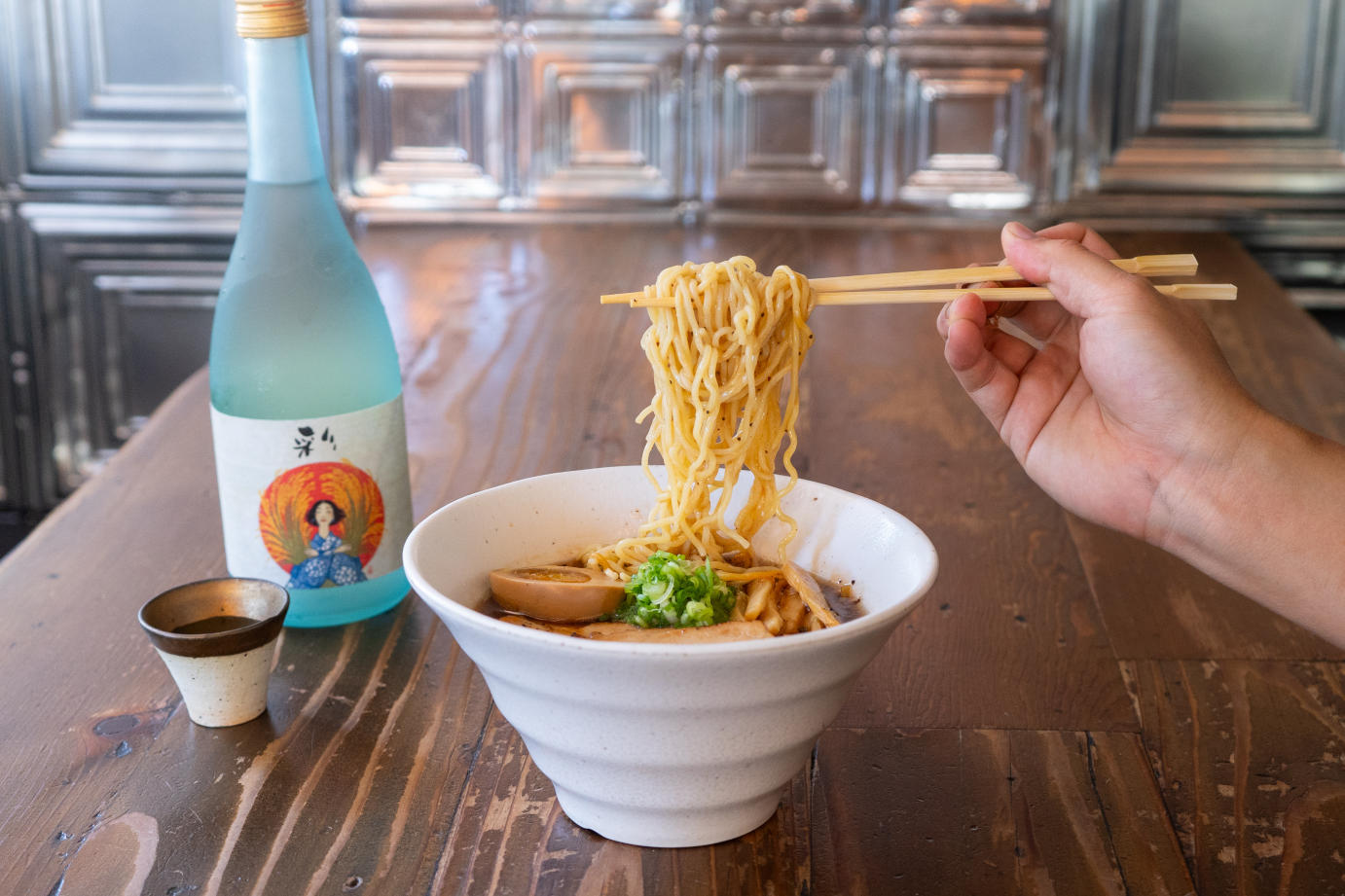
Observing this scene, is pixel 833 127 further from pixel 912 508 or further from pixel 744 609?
pixel 744 609

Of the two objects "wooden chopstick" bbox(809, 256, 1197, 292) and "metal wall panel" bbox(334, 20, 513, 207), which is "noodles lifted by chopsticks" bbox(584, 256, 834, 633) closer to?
"wooden chopstick" bbox(809, 256, 1197, 292)

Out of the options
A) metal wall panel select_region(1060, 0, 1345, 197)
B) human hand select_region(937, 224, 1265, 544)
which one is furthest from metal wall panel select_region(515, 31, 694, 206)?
human hand select_region(937, 224, 1265, 544)

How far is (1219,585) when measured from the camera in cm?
113

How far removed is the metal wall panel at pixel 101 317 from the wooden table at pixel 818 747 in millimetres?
1400

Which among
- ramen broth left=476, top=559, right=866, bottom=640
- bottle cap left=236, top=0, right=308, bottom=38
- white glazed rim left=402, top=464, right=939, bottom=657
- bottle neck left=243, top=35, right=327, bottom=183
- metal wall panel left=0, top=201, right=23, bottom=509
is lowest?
metal wall panel left=0, top=201, right=23, bottom=509

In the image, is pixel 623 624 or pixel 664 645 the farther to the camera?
pixel 623 624

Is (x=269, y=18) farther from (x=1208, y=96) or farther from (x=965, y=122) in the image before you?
(x=1208, y=96)

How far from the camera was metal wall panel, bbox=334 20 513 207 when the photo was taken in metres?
2.53

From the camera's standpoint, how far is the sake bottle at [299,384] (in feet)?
3.08

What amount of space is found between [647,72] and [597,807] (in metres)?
2.05

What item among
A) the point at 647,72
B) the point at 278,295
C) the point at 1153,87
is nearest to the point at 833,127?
the point at 647,72

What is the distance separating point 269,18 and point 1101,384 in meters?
0.65

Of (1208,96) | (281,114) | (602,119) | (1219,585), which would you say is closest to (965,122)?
(1208,96)

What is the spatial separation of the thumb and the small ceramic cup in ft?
1.89
